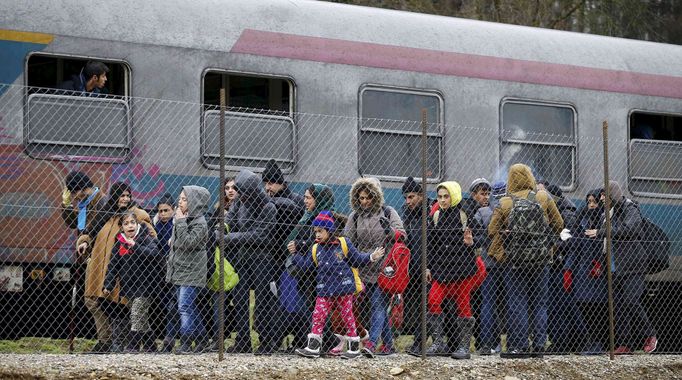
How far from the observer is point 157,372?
427 inches

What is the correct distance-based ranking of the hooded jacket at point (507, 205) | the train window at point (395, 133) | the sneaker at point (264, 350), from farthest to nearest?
1. the train window at point (395, 133)
2. the hooded jacket at point (507, 205)
3. the sneaker at point (264, 350)

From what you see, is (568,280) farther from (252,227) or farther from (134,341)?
(134,341)

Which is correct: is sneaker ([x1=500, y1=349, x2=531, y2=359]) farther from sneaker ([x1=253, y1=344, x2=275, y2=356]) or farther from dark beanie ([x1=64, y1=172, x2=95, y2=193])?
dark beanie ([x1=64, y1=172, x2=95, y2=193])

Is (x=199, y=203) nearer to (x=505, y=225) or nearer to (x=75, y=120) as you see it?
(x=75, y=120)

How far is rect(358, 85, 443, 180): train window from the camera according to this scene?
14359mm

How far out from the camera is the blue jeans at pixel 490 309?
1327 centimetres

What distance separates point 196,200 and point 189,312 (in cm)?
98

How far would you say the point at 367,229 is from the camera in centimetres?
1263

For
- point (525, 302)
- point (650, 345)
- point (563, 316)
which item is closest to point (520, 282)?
point (525, 302)

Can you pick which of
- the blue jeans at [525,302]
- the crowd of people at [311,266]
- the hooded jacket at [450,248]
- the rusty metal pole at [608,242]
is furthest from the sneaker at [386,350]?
the rusty metal pole at [608,242]

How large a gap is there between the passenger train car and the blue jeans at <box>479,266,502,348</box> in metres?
1.62

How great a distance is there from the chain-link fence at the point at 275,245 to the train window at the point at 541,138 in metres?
1.13

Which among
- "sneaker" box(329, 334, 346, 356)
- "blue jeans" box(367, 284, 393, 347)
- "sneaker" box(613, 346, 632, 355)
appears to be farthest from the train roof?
"sneaker" box(613, 346, 632, 355)

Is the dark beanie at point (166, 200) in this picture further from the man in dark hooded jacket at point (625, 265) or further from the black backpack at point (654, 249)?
the black backpack at point (654, 249)
